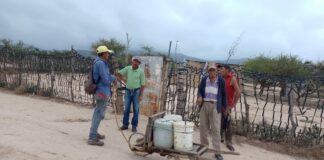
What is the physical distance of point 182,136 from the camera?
6887 millimetres

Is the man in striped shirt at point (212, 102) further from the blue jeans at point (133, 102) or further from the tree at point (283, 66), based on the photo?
the tree at point (283, 66)

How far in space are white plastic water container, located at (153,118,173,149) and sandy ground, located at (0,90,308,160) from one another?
0.55 meters

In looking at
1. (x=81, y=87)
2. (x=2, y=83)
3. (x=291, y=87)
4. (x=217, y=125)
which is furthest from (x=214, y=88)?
(x=2, y=83)

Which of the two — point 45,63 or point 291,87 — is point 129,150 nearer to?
point 291,87

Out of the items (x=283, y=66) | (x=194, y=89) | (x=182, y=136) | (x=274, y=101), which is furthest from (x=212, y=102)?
(x=283, y=66)

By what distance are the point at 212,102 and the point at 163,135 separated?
4.10ft

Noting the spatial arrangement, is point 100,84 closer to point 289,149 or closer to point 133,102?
point 133,102

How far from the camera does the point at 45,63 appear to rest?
52.3 feet

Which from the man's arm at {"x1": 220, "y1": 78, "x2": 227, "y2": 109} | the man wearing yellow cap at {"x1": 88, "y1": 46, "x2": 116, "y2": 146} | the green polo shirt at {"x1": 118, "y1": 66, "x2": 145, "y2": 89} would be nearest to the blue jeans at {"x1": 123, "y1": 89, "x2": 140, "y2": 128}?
the green polo shirt at {"x1": 118, "y1": 66, "x2": 145, "y2": 89}

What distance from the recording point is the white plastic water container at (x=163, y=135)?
6.99 meters

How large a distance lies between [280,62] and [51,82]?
2371 centimetres

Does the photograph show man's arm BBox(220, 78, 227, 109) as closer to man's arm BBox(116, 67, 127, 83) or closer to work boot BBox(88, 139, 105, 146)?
work boot BBox(88, 139, 105, 146)

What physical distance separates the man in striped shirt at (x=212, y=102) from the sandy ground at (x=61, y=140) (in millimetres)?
901

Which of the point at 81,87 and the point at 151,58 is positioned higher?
the point at 151,58
